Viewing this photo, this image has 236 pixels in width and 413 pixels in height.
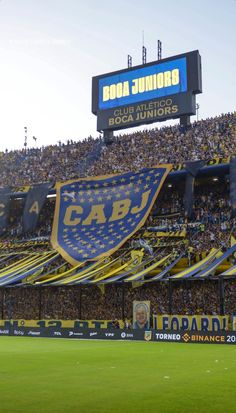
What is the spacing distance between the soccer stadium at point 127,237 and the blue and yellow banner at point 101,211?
0.33 ft

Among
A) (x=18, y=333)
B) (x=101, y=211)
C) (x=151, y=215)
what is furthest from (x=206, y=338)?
(x=101, y=211)

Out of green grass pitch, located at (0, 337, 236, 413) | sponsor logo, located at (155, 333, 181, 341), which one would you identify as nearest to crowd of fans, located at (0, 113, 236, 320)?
sponsor logo, located at (155, 333, 181, 341)

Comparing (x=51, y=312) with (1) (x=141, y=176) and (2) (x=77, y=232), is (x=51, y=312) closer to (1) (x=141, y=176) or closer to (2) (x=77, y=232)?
(2) (x=77, y=232)

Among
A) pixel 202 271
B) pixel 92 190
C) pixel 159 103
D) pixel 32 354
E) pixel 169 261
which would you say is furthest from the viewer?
pixel 159 103

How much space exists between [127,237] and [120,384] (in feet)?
95.4

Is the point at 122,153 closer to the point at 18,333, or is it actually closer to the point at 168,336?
the point at 18,333

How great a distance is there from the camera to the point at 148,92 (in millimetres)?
50750

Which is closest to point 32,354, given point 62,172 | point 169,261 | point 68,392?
point 68,392

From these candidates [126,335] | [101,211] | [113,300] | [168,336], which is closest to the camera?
[168,336]

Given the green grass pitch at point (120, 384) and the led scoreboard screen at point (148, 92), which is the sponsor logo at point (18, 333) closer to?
the green grass pitch at point (120, 384)

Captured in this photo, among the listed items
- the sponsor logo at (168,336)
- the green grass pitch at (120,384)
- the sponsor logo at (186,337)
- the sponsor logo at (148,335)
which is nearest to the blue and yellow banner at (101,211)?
the sponsor logo at (148,335)

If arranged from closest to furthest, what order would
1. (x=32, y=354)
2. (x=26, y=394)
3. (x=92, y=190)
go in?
(x=26, y=394) → (x=32, y=354) → (x=92, y=190)

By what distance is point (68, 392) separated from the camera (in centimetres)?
1057

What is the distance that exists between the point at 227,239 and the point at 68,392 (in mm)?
27918
